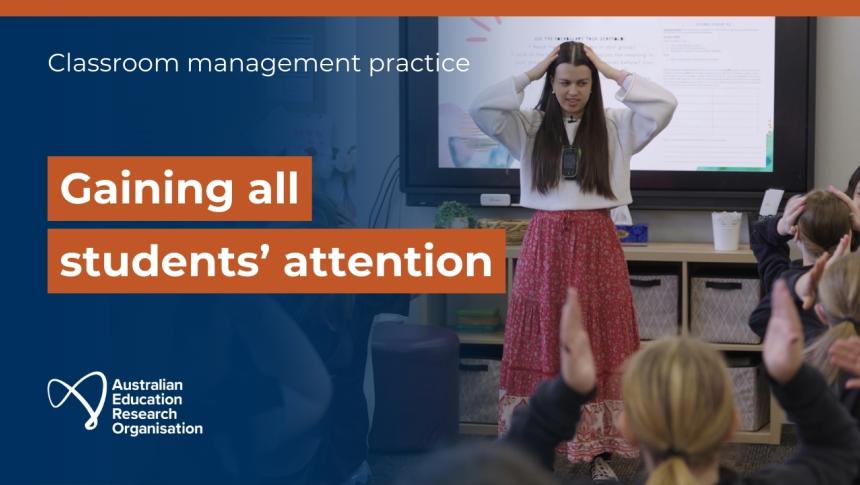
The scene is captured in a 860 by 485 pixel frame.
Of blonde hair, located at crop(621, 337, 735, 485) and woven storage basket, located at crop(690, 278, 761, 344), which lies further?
woven storage basket, located at crop(690, 278, 761, 344)

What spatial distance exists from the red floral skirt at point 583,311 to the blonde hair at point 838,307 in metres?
1.50

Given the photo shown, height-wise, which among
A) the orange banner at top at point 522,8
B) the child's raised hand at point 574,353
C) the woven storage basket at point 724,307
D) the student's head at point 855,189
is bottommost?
the woven storage basket at point 724,307

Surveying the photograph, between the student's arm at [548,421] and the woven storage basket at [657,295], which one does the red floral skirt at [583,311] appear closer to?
the woven storage basket at [657,295]

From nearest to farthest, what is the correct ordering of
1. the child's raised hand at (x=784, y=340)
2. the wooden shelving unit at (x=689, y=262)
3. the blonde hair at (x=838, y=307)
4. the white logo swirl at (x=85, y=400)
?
the child's raised hand at (x=784, y=340)
the blonde hair at (x=838, y=307)
the white logo swirl at (x=85, y=400)
the wooden shelving unit at (x=689, y=262)

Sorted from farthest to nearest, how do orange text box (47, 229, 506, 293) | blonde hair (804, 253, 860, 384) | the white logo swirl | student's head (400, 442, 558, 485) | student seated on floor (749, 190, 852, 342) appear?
orange text box (47, 229, 506, 293), the white logo swirl, student seated on floor (749, 190, 852, 342), blonde hair (804, 253, 860, 384), student's head (400, 442, 558, 485)

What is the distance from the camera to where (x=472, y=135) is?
452 cm

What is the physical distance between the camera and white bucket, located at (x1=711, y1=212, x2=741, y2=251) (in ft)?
13.7

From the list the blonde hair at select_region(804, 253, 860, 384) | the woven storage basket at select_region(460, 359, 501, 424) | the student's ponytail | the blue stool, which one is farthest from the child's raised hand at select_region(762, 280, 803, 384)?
the woven storage basket at select_region(460, 359, 501, 424)

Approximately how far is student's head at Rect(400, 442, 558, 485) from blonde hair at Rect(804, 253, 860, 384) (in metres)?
1.03

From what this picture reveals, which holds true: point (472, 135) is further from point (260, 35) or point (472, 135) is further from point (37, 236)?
point (37, 236)

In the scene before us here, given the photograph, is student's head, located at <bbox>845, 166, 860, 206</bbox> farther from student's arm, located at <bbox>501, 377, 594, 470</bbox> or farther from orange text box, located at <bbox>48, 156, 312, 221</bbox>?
student's arm, located at <bbox>501, 377, 594, 470</bbox>

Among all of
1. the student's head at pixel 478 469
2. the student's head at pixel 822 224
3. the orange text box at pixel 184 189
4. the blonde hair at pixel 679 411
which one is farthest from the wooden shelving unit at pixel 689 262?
the student's head at pixel 478 469

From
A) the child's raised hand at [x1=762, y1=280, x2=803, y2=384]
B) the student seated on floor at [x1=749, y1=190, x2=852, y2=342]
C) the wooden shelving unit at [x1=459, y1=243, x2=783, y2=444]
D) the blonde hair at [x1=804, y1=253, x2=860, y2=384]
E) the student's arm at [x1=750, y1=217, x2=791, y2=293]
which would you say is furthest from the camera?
the wooden shelving unit at [x1=459, y1=243, x2=783, y2=444]

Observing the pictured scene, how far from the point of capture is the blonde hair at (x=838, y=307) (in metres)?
1.89
